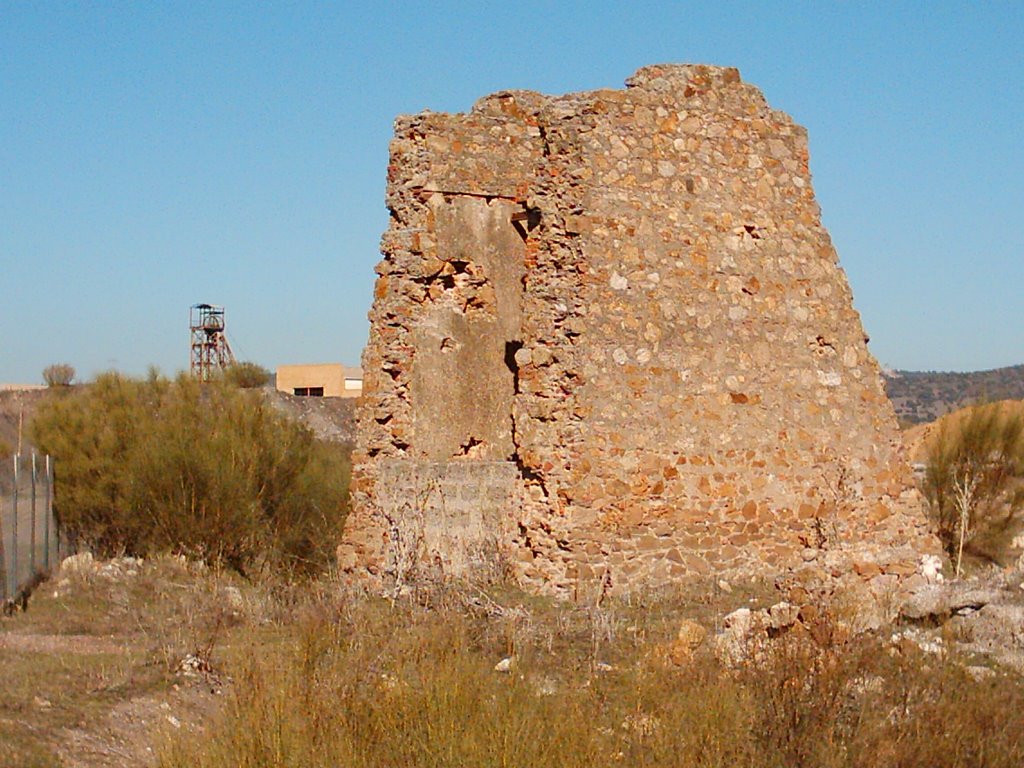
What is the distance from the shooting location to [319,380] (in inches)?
1805

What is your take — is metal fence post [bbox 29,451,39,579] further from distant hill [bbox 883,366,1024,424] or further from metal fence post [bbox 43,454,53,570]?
distant hill [bbox 883,366,1024,424]

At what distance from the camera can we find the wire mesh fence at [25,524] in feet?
42.8

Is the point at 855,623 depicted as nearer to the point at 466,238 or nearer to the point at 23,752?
the point at 23,752

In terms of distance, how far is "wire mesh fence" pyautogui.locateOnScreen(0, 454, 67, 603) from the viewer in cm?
1305

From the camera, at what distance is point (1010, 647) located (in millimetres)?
7824

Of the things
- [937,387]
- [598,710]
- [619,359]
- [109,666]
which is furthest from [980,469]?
[937,387]

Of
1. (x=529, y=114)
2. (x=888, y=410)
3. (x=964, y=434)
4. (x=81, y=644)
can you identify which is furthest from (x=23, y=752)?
(x=964, y=434)

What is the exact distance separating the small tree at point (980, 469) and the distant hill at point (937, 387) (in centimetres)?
4108

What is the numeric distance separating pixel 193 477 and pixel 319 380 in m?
29.3

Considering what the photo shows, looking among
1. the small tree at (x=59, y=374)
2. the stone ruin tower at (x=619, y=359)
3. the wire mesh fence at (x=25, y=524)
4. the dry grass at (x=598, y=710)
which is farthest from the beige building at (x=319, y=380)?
the dry grass at (x=598, y=710)

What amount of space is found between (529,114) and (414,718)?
7.66 metres

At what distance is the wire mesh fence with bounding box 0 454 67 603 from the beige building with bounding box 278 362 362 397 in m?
29.3

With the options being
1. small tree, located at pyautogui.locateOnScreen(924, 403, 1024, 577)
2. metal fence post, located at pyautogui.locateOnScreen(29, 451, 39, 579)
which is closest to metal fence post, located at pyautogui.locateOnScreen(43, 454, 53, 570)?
metal fence post, located at pyautogui.locateOnScreen(29, 451, 39, 579)

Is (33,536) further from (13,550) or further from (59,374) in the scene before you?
(59,374)
